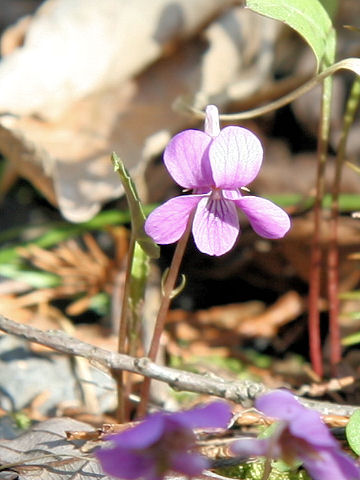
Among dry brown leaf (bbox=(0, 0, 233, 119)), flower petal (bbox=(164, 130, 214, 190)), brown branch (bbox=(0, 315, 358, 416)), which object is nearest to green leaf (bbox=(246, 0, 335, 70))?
flower petal (bbox=(164, 130, 214, 190))

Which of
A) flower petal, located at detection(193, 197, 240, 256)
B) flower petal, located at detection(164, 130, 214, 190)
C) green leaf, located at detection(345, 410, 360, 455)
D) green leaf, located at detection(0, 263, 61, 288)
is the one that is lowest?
green leaf, located at detection(0, 263, 61, 288)

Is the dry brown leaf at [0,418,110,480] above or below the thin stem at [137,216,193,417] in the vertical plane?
below

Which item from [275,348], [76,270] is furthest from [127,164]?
[275,348]

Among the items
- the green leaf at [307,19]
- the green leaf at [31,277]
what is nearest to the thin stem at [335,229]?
the green leaf at [307,19]

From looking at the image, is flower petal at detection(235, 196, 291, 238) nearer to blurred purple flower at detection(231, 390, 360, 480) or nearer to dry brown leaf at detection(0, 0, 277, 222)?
blurred purple flower at detection(231, 390, 360, 480)

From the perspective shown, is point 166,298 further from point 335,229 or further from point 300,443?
point 335,229

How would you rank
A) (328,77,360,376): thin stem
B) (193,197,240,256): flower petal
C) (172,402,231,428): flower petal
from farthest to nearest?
(328,77,360,376): thin stem
(193,197,240,256): flower petal
(172,402,231,428): flower petal

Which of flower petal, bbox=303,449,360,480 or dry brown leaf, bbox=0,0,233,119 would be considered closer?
flower petal, bbox=303,449,360,480

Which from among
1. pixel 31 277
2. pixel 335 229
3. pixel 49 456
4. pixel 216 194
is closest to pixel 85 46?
pixel 31 277
